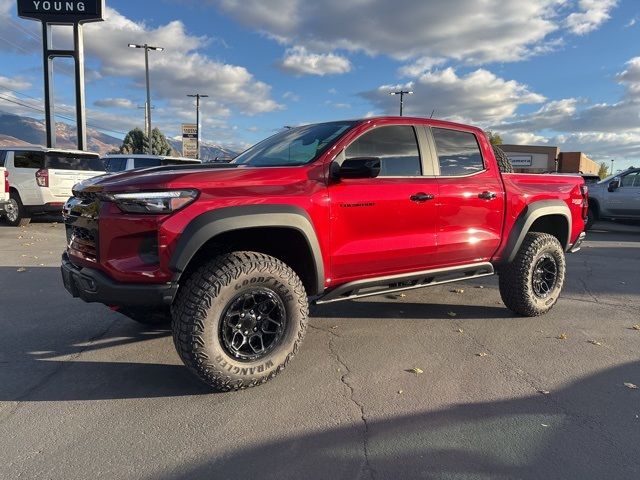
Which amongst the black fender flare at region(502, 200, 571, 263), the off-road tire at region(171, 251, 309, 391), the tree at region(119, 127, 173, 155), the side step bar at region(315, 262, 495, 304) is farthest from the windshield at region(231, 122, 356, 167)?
the tree at region(119, 127, 173, 155)

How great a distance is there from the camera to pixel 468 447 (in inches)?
105

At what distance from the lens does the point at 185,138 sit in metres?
44.7

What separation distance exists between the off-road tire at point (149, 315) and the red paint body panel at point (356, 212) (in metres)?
0.82

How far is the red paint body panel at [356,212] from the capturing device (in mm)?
3021

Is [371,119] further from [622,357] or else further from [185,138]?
[185,138]

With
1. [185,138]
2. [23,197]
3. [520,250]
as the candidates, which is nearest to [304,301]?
[520,250]

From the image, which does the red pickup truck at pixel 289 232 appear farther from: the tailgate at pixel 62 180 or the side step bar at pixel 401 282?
the tailgate at pixel 62 180

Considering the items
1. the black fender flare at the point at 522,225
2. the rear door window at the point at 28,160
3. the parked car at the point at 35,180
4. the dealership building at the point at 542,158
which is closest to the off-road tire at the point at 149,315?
the black fender flare at the point at 522,225

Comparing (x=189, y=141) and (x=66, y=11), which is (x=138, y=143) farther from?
(x=66, y=11)

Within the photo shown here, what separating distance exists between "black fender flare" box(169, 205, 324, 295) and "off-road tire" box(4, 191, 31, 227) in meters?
10.2

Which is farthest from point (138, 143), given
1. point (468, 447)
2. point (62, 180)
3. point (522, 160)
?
point (468, 447)

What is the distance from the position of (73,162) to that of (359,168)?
1035cm

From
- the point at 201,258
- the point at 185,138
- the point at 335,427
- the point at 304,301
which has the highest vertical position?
the point at 185,138

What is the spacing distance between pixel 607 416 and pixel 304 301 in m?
2.05
